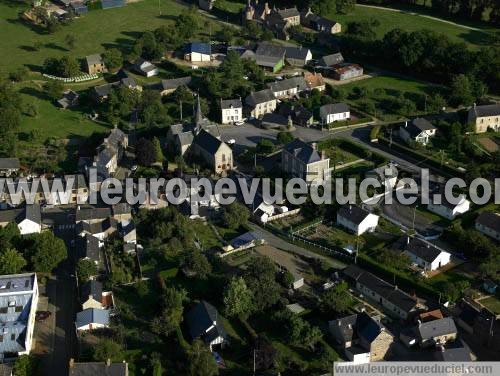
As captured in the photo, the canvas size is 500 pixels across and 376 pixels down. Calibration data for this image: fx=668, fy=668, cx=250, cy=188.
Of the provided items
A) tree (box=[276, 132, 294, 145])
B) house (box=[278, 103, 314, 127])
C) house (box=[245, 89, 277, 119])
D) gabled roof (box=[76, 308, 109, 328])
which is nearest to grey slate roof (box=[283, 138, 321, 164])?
tree (box=[276, 132, 294, 145])

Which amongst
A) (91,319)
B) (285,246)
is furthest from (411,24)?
(91,319)

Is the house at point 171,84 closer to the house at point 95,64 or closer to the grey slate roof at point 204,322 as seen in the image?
the house at point 95,64

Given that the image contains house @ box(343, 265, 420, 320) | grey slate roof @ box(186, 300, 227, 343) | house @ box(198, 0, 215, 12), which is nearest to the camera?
grey slate roof @ box(186, 300, 227, 343)

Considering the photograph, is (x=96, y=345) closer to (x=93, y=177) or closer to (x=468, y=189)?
(x=93, y=177)

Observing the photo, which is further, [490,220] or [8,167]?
[8,167]

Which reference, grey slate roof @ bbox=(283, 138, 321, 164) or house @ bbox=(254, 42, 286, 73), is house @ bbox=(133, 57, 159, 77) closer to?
house @ bbox=(254, 42, 286, 73)

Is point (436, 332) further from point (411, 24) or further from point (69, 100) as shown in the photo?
point (411, 24)
